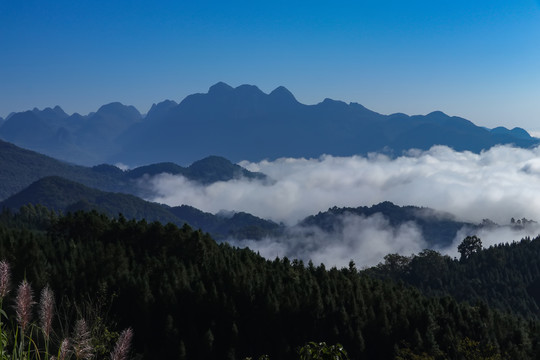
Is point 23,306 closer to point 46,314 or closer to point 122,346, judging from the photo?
point 46,314

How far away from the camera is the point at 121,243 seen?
104 meters

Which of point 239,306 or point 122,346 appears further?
point 239,306

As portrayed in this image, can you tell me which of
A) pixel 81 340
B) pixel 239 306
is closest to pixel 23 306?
pixel 81 340

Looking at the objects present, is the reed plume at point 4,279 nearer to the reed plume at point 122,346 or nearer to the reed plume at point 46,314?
the reed plume at point 46,314

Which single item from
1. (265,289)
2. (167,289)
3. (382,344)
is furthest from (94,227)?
(382,344)

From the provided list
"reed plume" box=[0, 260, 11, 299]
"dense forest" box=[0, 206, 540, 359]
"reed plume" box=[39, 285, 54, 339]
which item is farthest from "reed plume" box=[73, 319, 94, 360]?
"dense forest" box=[0, 206, 540, 359]

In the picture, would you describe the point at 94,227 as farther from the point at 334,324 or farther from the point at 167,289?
the point at 334,324

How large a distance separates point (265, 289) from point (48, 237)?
2291 inches

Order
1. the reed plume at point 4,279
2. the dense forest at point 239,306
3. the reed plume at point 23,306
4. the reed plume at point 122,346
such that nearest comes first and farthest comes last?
the reed plume at point 122,346
the reed plume at point 23,306
the reed plume at point 4,279
the dense forest at point 239,306

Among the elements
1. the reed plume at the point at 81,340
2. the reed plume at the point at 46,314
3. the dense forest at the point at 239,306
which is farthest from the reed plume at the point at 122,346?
the dense forest at the point at 239,306

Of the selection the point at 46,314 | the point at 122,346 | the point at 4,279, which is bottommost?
the point at 122,346

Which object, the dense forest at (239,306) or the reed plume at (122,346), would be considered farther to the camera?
the dense forest at (239,306)

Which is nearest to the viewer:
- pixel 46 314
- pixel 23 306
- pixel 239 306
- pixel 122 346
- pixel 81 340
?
pixel 122 346

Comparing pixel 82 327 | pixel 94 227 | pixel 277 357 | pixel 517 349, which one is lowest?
pixel 277 357
